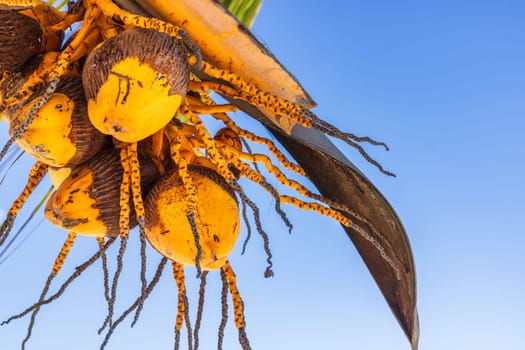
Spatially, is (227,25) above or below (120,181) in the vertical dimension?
above

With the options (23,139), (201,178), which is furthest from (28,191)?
(201,178)

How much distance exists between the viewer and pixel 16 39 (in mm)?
583

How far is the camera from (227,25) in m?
0.52

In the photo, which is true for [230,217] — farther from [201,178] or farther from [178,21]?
[178,21]

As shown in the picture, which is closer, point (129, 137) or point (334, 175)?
point (129, 137)

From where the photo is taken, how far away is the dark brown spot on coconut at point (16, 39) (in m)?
0.58

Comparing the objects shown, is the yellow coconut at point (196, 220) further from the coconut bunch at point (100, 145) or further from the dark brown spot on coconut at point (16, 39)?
the dark brown spot on coconut at point (16, 39)

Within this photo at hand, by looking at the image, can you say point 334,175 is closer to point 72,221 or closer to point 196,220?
point 196,220

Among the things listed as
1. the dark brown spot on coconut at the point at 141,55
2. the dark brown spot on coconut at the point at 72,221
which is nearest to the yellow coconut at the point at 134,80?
the dark brown spot on coconut at the point at 141,55

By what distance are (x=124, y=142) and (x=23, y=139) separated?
9 centimetres

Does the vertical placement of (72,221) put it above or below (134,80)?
below

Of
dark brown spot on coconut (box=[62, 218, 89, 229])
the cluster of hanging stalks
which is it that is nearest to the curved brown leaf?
the cluster of hanging stalks

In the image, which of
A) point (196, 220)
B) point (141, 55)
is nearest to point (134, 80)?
point (141, 55)

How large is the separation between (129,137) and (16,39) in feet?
0.52
